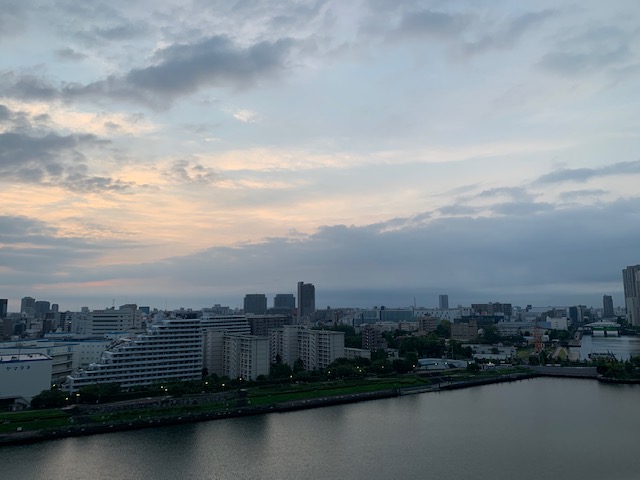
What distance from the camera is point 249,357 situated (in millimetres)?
22391

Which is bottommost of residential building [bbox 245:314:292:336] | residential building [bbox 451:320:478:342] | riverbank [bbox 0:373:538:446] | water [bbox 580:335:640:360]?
water [bbox 580:335:640:360]

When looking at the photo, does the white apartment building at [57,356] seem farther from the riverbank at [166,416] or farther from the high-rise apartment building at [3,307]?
the high-rise apartment building at [3,307]

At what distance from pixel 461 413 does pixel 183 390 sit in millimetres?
10087

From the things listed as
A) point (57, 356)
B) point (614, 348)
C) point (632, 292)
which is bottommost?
point (614, 348)

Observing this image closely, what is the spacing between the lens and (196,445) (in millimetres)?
13422

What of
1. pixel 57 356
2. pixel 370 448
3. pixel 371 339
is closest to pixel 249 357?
pixel 57 356

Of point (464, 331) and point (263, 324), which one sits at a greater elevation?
point (263, 324)

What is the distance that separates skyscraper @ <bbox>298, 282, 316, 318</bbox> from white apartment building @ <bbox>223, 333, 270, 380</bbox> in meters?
63.3

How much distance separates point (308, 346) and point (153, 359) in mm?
10103

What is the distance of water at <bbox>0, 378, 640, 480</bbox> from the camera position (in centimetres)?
1109

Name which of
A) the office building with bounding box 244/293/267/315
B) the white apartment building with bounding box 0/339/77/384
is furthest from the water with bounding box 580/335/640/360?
the office building with bounding box 244/293/267/315

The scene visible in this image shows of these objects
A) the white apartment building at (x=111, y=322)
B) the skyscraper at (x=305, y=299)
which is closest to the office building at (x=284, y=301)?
the skyscraper at (x=305, y=299)

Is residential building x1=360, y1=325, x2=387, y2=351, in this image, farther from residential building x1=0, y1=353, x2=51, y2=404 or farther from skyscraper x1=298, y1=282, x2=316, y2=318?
skyscraper x1=298, y1=282, x2=316, y2=318

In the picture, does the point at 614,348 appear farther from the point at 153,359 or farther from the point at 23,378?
the point at 23,378
